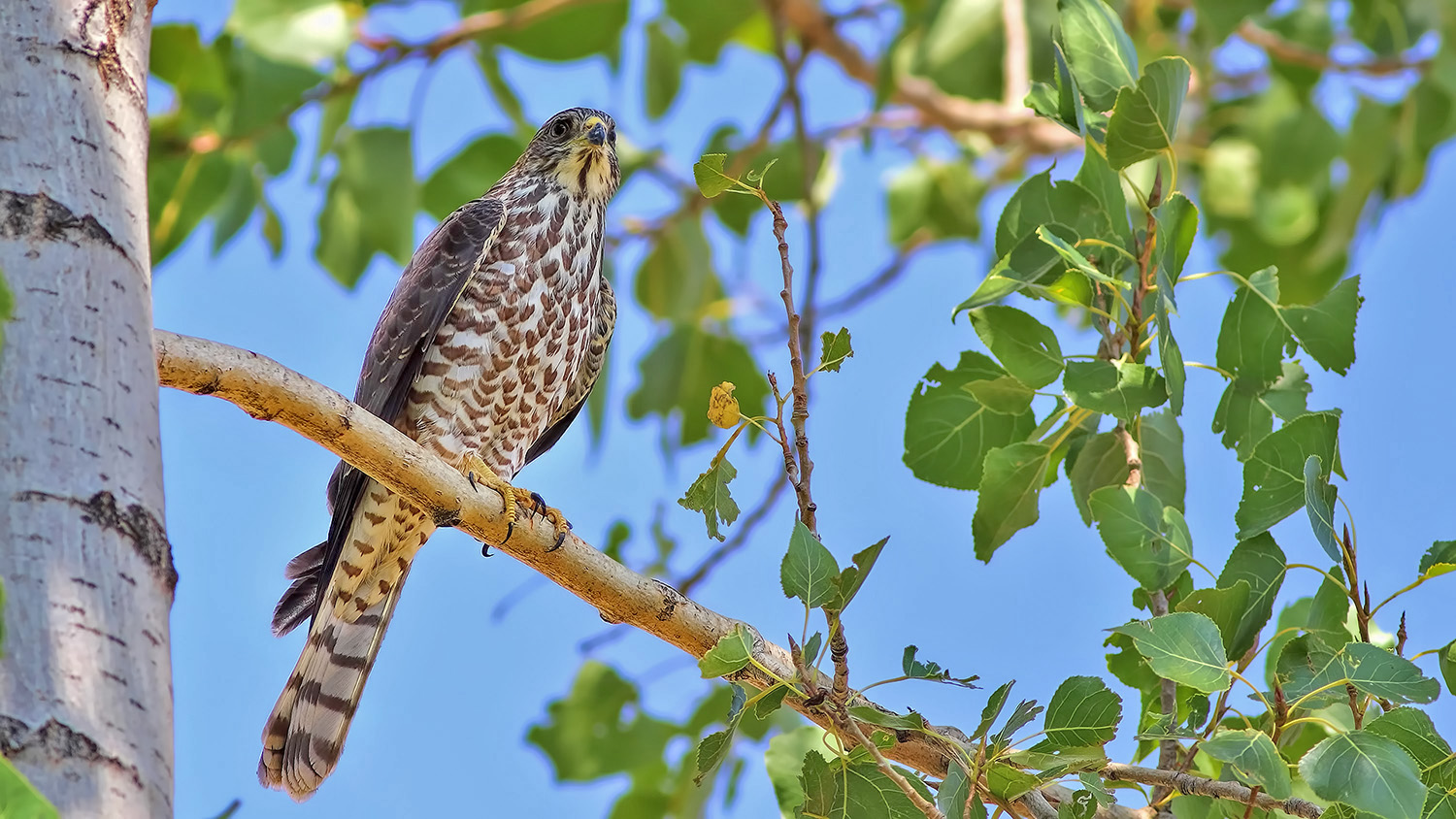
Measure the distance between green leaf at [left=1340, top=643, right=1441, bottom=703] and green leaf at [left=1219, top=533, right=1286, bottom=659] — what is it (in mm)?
359

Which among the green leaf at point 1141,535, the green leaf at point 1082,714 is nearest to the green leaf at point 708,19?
the green leaf at point 1141,535

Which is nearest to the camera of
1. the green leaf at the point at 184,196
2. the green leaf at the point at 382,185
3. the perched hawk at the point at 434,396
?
the perched hawk at the point at 434,396

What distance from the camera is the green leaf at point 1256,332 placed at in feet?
8.50

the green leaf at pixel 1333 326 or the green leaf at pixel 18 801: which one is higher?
the green leaf at pixel 1333 326

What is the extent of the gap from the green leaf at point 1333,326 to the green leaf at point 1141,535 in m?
0.44

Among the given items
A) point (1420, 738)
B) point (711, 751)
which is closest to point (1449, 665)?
point (1420, 738)

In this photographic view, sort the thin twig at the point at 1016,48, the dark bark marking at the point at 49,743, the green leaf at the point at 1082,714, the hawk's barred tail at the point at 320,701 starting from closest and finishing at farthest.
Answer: the dark bark marking at the point at 49,743 < the green leaf at the point at 1082,714 < the hawk's barred tail at the point at 320,701 < the thin twig at the point at 1016,48

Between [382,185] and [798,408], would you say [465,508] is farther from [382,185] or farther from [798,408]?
[382,185]

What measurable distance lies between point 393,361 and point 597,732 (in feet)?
6.84

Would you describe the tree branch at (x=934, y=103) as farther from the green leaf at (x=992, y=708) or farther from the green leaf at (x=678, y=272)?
the green leaf at (x=992, y=708)

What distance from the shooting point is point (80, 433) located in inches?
57.0

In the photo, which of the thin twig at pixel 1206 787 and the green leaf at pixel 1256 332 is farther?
the green leaf at pixel 1256 332

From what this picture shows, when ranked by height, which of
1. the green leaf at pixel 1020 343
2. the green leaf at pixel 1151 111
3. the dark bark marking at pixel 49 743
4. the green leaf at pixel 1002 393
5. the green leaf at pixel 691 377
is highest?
the green leaf at pixel 691 377

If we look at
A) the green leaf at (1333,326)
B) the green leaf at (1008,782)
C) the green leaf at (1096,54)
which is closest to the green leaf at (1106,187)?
the green leaf at (1096,54)
